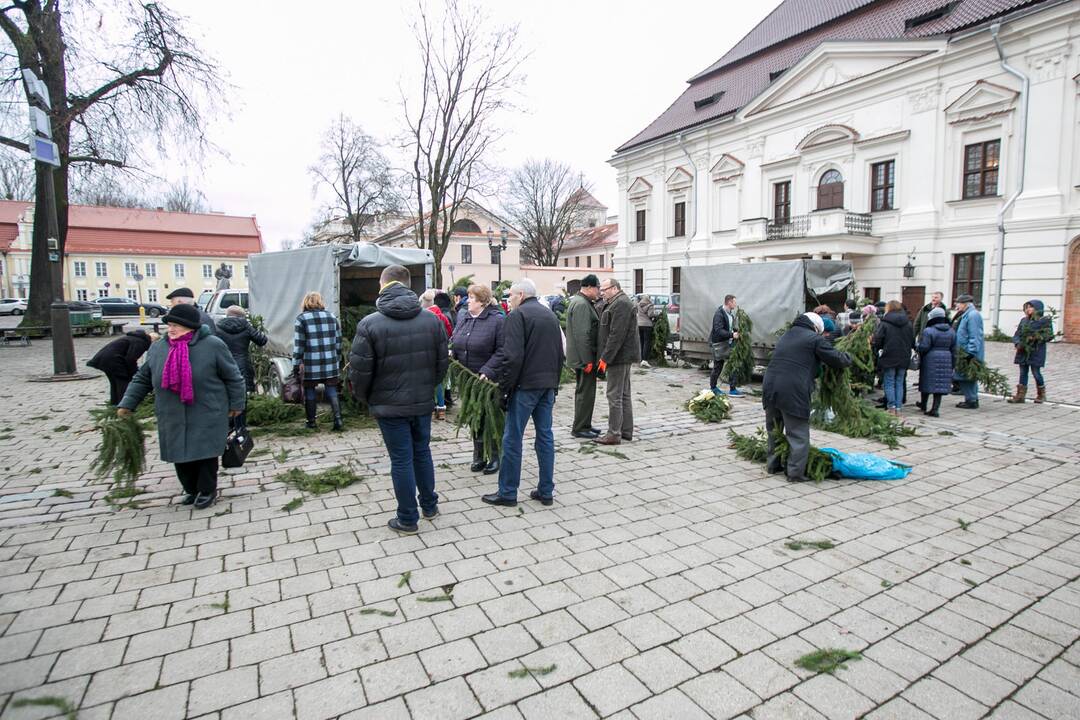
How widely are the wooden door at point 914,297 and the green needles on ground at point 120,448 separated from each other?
26480 millimetres

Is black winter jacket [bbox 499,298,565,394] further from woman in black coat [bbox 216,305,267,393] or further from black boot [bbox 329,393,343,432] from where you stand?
woman in black coat [bbox 216,305,267,393]

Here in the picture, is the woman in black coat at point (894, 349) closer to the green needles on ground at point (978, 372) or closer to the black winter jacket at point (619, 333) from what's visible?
the green needles on ground at point (978, 372)

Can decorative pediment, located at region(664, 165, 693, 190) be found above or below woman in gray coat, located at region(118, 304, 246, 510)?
above

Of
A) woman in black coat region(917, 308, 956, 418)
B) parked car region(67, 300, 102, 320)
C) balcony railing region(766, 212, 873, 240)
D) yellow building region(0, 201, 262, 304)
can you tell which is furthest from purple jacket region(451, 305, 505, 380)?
yellow building region(0, 201, 262, 304)

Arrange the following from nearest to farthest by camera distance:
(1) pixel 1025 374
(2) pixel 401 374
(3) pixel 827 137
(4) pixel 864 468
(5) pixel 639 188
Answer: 1. (2) pixel 401 374
2. (4) pixel 864 468
3. (1) pixel 1025 374
4. (3) pixel 827 137
5. (5) pixel 639 188

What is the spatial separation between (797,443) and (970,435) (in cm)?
360

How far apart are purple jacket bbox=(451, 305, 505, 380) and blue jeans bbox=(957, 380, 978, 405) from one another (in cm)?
806

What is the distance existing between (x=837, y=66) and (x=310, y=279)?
26.7 meters

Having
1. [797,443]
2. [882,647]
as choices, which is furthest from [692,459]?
[882,647]

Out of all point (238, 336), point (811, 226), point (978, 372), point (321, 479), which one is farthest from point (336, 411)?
point (811, 226)

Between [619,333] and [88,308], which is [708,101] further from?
[88,308]

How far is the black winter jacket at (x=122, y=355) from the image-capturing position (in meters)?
7.00

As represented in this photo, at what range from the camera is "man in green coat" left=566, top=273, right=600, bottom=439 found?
716cm

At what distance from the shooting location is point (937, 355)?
867 centimetres
